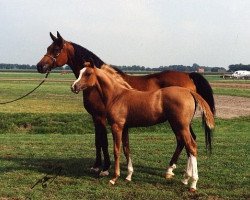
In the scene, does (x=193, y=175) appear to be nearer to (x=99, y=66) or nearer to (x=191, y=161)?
(x=191, y=161)

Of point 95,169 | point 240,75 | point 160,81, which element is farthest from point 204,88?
point 240,75

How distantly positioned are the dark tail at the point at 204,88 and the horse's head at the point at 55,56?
3.10m

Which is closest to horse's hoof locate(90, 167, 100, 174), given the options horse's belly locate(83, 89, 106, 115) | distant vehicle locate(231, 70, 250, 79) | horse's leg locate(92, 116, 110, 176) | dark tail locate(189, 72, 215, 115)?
horse's leg locate(92, 116, 110, 176)

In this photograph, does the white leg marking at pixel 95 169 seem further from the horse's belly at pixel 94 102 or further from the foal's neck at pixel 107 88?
the foal's neck at pixel 107 88

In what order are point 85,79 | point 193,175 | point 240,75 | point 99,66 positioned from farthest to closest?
point 240,75
point 99,66
point 85,79
point 193,175

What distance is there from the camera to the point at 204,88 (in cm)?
953

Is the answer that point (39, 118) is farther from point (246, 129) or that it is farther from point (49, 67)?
point (49, 67)

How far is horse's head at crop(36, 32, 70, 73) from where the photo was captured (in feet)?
30.9

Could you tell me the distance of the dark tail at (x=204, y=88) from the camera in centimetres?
945

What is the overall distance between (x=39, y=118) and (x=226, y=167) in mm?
13579

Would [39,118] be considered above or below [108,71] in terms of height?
below

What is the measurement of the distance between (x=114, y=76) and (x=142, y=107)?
1006mm

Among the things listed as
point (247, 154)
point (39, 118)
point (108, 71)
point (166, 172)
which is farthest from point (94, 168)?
point (39, 118)

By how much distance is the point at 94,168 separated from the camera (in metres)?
9.44
